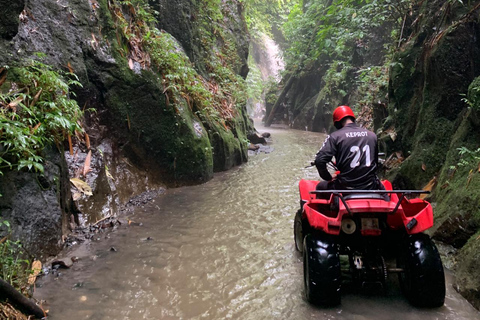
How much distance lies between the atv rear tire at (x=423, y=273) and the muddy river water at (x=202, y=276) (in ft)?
0.43

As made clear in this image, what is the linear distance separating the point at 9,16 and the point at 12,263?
3.04 metres

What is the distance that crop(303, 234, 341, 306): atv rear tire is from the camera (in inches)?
116

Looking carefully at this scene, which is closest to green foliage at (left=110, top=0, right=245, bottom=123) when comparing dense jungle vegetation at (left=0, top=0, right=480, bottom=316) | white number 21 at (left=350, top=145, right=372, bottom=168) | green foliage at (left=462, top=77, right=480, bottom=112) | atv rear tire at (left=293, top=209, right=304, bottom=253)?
dense jungle vegetation at (left=0, top=0, right=480, bottom=316)

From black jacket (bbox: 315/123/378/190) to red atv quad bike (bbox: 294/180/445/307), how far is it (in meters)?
0.27

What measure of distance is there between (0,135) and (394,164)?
6980 mm

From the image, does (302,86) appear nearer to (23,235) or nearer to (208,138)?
(208,138)

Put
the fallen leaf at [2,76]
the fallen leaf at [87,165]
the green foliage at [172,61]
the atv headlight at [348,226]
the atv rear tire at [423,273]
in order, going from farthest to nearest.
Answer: the green foliage at [172,61]
the fallen leaf at [87,165]
the fallen leaf at [2,76]
the atv headlight at [348,226]
the atv rear tire at [423,273]

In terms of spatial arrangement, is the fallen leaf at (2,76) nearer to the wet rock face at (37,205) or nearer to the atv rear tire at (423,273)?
the wet rock face at (37,205)

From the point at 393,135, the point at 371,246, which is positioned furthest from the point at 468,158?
the point at 393,135

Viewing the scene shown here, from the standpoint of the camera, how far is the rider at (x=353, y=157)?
3459 millimetres

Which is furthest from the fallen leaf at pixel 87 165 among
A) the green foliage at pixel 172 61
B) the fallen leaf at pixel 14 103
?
the green foliage at pixel 172 61

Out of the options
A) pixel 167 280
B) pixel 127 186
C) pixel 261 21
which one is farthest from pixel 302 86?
pixel 167 280

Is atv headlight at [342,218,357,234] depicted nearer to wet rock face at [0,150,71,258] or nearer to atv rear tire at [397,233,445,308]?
atv rear tire at [397,233,445,308]

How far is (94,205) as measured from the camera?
5383mm
